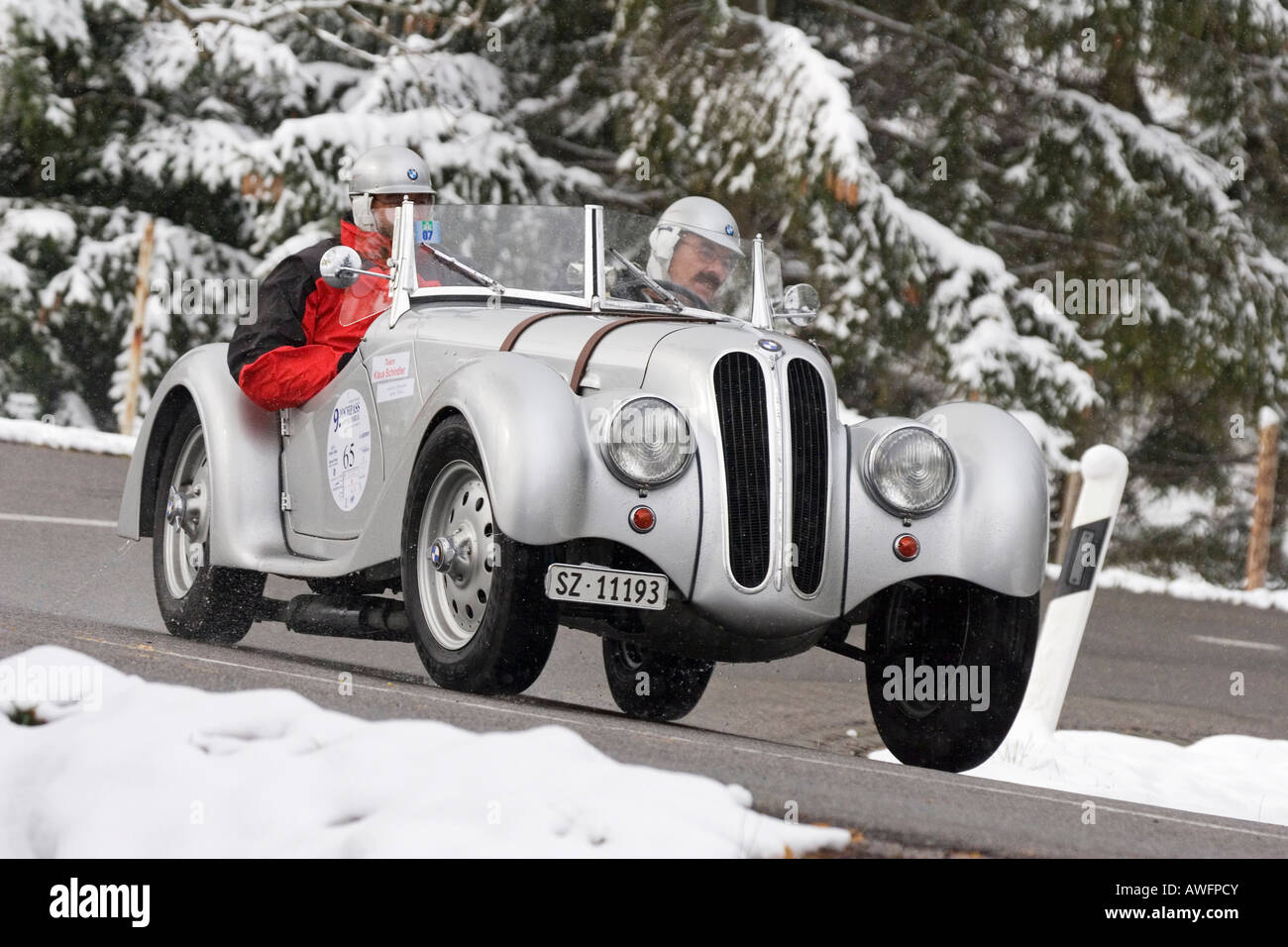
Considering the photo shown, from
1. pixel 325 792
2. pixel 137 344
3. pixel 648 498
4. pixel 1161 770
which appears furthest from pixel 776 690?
pixel 137 344

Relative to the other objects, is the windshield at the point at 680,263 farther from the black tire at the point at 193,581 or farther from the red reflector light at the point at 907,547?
the black tire at the point at 193,581

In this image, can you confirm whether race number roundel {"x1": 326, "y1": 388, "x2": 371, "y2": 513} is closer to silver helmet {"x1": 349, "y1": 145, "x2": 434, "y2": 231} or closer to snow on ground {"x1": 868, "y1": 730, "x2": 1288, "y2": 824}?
silver helmet {"x1": 349, "y1": 145, "x2": 434, "y2": 231}

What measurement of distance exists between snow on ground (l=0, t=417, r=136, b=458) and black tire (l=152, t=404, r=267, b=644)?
7943mm

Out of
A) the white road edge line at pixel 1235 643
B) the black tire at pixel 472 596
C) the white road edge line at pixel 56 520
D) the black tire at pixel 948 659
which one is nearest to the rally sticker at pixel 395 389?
the black tire at pixel 472 596

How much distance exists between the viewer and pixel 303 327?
292 inches

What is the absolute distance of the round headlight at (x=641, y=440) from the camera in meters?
5.68

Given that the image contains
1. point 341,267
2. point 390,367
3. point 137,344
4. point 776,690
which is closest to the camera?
point 341,267

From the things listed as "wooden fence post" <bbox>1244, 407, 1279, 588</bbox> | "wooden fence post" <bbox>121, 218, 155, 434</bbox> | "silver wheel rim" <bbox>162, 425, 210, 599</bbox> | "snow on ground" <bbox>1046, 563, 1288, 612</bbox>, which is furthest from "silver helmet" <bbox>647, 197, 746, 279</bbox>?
"wooden fence post" <bbox>121, 218, 155, 434</bbox>

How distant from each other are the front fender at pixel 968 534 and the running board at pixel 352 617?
1563 millimetres

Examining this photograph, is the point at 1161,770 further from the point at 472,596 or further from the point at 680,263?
the point at 472,596

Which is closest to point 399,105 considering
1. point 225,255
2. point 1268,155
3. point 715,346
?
point 225,255

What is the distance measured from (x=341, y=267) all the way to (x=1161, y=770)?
420 cm

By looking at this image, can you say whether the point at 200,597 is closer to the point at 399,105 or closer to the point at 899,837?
the point at 899,837
